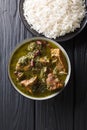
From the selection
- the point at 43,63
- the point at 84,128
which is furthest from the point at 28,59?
the point at 84,128

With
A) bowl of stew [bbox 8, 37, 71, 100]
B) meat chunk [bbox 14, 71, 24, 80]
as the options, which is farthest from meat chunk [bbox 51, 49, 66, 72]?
meat chunk [bbox 14, 71, 24, 80]

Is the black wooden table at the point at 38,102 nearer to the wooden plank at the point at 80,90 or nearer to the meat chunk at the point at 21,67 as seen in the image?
the wooden plank at the point at 80,90

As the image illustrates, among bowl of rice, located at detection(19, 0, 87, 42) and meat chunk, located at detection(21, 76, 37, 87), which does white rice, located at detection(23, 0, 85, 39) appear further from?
meat chunk, located at detection(21, 76, 37, 87)

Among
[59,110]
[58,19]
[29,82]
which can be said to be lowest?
[59,110]

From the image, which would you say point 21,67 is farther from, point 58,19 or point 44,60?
point 58,19

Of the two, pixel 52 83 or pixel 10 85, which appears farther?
pixel 10 85

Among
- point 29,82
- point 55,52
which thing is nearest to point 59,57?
point 55,52
